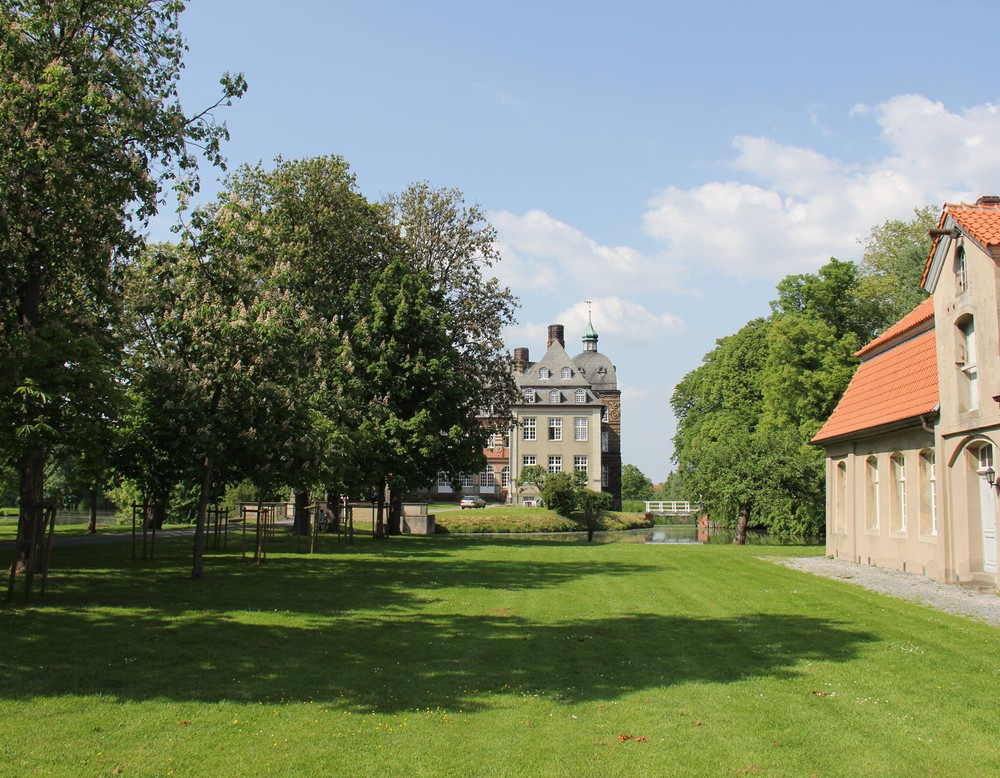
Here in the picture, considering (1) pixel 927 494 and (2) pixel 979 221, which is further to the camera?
(1) pixel 927 494

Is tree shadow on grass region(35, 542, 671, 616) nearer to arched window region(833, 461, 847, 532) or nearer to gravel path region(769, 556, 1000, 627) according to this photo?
gravel path region(769, 556, 1000, 627)

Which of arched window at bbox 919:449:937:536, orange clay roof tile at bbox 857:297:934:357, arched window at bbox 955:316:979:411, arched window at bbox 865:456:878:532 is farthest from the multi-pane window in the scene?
arched window at bbox 865:456:878:532

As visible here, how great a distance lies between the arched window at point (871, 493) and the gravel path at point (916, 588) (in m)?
1.37

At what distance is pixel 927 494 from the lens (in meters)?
21.7

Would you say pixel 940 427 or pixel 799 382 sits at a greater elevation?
pixel 799 382

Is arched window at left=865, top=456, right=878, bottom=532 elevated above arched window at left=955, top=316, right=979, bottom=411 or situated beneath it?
situated beneath

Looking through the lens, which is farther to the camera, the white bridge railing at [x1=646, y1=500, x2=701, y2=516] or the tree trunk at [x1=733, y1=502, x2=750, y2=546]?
the white bridge railing at [x1=646, y1=500, x2=701, y2=516]

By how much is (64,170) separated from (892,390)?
21060 mm

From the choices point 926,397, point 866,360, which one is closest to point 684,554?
point 866,360

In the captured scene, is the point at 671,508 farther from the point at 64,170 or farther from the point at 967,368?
the point at 64,170

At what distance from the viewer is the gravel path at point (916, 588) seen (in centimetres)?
1541

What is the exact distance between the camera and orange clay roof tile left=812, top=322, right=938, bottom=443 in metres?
21.8

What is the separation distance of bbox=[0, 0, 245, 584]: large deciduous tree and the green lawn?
335 centimetres

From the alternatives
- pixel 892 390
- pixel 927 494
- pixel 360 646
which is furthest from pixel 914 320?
pixel 360 646
